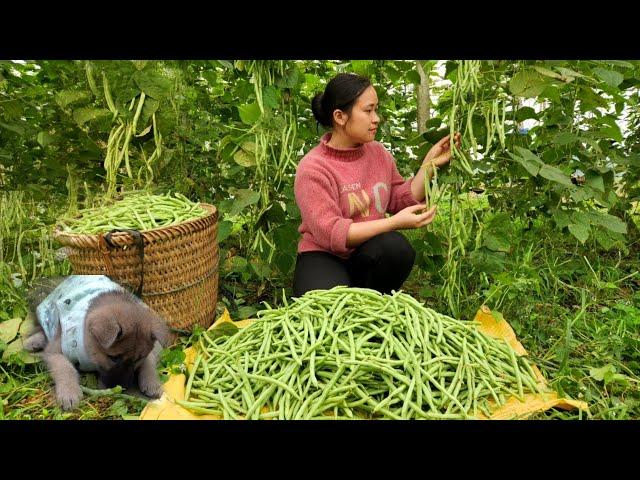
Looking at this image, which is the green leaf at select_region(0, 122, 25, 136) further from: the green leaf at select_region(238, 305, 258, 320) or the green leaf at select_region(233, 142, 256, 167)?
the green leaf at select_region(238, 305, 258, 320)

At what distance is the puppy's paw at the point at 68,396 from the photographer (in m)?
1.86

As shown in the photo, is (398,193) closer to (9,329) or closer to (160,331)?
(160,331)

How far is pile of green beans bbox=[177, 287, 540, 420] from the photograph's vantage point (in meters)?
1.75

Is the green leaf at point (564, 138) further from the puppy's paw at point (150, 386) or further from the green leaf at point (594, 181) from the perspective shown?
the puppy's paw at point (150, 386)

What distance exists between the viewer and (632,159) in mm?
3078

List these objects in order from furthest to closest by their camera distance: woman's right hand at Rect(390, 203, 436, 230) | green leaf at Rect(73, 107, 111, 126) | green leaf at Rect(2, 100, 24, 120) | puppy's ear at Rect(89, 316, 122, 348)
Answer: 1. green leaf at Rect(2, 100, 24, 120)
2. green leaf at Rect(73, 107, 111, 126)
3. woman's right hand at Rect(390, 203, 436, 230)
4. puppy's ear at Rect(89, 316, 122, 348)

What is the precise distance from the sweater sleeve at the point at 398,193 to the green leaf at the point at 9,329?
1.84 meters

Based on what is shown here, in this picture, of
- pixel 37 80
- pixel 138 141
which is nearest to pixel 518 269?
pixel 138 141

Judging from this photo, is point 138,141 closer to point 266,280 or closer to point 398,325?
point 266,280

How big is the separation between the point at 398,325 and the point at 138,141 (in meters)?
1.67

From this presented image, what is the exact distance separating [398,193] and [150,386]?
153 cm

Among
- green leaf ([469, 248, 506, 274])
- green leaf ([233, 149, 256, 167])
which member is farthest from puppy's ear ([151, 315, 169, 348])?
green leaf ([469, 248, 506, 274])

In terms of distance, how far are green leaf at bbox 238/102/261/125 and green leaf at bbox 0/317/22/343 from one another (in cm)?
136

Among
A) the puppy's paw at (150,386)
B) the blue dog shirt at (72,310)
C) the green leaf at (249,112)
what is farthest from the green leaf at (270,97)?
the puppy's paw at (150,386)
